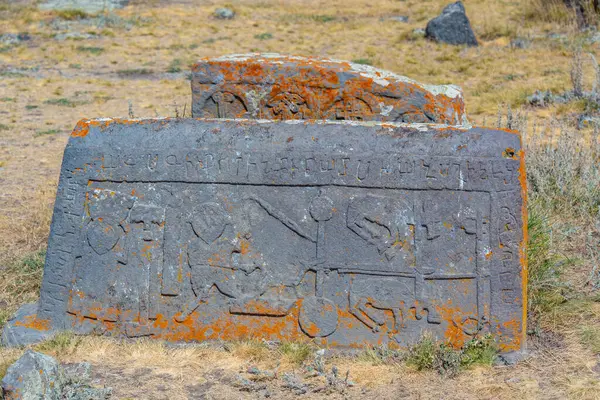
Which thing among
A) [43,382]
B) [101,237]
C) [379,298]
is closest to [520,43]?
[379,298]

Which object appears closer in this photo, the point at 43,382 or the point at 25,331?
the point at 43,382

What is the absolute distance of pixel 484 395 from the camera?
3.33m

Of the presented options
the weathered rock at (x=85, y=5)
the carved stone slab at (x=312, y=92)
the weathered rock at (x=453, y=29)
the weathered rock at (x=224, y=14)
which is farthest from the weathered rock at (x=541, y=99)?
the weathered rock at (x=85, y=5)

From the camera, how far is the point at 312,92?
5406mm

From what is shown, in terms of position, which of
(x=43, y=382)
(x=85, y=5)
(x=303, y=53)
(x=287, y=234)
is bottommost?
(x=43, y=382)

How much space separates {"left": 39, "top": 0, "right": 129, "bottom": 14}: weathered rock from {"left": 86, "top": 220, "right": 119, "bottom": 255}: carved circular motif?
15.3 m

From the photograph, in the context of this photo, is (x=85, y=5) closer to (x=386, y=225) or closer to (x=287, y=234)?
(x=287, y=234)

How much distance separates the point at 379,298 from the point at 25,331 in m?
1.85

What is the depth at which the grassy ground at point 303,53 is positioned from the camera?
3494mm

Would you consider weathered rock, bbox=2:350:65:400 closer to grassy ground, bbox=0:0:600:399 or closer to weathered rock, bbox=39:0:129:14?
grassy ground, bbox=0:0:600:399

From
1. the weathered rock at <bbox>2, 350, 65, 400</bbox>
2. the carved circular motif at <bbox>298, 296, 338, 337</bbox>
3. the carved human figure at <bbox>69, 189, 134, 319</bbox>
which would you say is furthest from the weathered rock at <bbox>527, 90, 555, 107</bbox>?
the weathered rock at <bbox>2, 350, 65, 400</bbox>

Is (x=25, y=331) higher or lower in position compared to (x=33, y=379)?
lower

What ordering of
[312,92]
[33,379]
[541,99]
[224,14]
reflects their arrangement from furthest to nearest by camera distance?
1. [224,14]
2. [541,99]
3. [312,92]
4. [33,379]

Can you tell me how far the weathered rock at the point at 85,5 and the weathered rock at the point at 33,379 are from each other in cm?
1608
